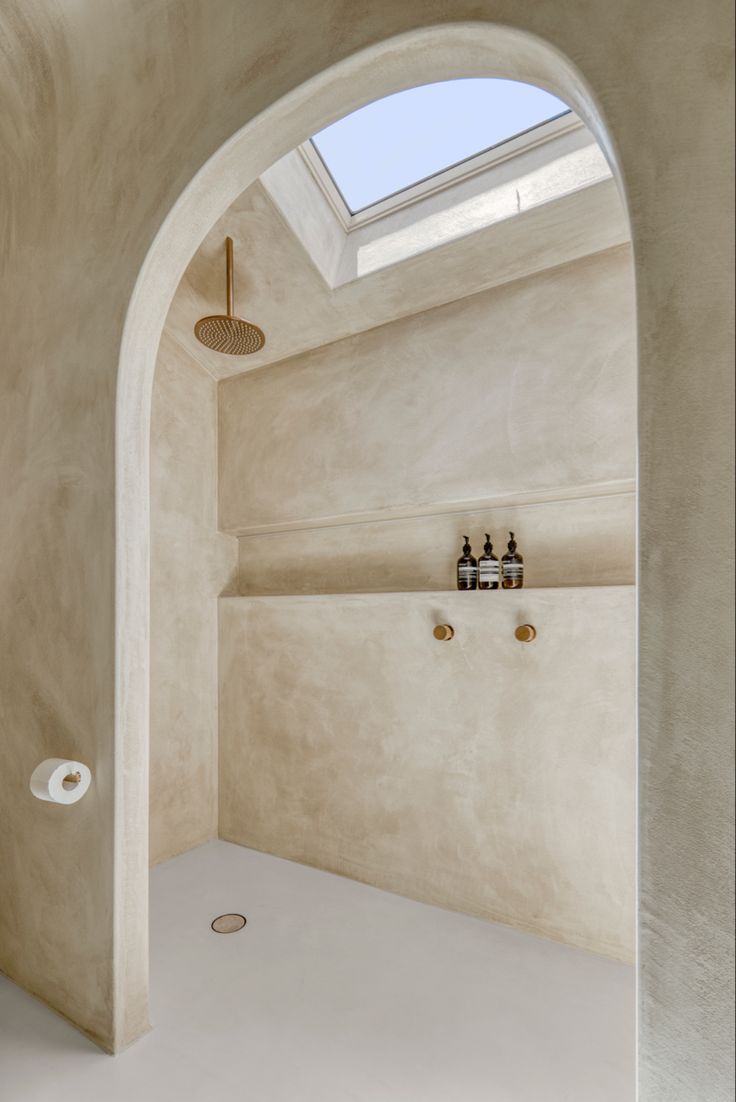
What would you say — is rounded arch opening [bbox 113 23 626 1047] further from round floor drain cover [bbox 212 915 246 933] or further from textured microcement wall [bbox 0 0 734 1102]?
round floor drain cover [bbox 212 915 246 933]

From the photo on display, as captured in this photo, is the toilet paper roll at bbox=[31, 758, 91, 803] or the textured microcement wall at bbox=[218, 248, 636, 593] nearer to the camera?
the toilet paper roll at bbox=[31, 758, 91, 803]

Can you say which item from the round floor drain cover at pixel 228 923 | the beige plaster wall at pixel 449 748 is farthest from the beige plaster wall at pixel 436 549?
the round floor drain cover at pixel 228 923

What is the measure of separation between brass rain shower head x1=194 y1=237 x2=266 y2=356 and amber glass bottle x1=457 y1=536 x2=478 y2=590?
1233mm

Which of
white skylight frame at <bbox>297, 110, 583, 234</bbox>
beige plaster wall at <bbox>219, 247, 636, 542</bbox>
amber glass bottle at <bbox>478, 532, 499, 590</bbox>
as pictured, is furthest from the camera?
amber glass bottle at <bbox>478, 532, 499, 590</bbox>

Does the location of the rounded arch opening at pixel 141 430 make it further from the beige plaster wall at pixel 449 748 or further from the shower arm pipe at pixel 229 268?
the beige plaster wall at pixel 449 748

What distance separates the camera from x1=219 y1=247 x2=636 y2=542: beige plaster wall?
212cm

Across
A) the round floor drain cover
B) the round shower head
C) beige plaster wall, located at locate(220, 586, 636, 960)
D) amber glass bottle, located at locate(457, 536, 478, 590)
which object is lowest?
the round floor drain cover

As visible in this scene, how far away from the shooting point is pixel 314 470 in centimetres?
286

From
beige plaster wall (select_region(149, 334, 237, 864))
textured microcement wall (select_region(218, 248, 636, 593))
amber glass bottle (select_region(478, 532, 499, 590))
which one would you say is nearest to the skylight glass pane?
textured microcement wall (select_region(218, 248, 636, 593))

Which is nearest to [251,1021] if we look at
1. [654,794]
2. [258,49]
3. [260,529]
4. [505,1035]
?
[505,1035]

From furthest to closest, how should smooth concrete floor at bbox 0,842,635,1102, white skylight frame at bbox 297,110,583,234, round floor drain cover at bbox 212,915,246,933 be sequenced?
round floor drain cover at bbox 212,915,246,933
white skylight frame at bbox 297,110,583,234
smooth concrete floor at bbox 0,842,635,1102

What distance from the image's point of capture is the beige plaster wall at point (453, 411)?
212 cm

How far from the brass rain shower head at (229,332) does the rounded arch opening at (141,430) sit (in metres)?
0.66

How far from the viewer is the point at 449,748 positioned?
2.44 m
